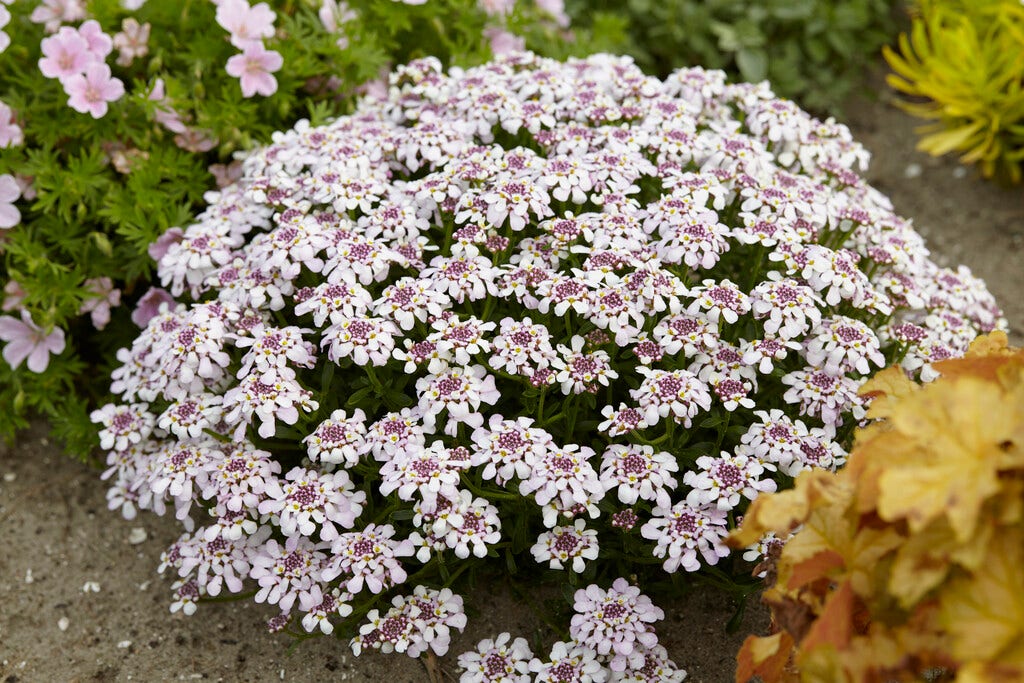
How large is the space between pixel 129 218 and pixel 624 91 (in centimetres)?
187

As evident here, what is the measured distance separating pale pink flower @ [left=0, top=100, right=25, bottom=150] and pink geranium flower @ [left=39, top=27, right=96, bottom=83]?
0.19 meters

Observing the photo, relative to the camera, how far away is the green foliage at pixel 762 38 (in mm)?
5289

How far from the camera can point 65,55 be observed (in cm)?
341

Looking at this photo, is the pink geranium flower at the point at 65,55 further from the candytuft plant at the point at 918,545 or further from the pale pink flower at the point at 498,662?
the candytuft plant at the point at 918,545

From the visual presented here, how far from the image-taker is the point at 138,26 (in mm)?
3637

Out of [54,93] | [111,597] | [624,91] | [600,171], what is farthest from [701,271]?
[54,93]

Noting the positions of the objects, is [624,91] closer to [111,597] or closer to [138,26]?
[138,26]

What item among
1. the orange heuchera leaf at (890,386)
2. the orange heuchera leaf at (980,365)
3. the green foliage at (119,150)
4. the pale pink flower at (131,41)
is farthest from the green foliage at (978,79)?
the pale pink flower at (131,41)

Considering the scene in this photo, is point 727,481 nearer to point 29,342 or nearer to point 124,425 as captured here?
point 124,425

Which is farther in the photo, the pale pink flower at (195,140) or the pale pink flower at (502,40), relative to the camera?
the pale pink flower at (502,40)

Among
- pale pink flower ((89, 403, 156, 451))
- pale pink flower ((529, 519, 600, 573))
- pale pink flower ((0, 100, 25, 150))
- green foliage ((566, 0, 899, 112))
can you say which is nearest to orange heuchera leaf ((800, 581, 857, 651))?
pale pink flower ((529, 519, 600, 573))

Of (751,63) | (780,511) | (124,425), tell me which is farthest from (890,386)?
(751,63)

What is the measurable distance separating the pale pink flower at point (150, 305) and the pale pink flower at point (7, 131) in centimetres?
71

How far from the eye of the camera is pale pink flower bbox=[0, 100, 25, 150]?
3.33m
